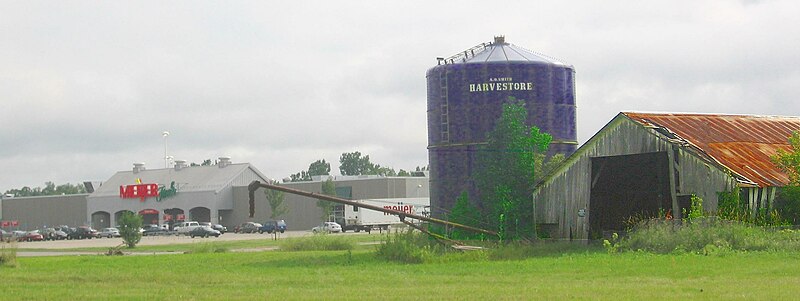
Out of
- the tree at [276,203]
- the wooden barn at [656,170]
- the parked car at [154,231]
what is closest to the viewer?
the wooden barn at [656,170]

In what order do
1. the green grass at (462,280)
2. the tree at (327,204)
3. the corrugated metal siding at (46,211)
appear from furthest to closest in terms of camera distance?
the corrugated metal siding at (46,211) → the tree at (327,204) → the green grass at (462,280)

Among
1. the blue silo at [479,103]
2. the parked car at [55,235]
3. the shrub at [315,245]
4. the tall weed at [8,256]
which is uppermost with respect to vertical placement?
the blue silo at [479,103]

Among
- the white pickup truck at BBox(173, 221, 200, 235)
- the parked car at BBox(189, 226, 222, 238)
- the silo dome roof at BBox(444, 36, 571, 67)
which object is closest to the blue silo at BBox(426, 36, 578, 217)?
the silo dome roof at BBox(444, 36, 571, 67)

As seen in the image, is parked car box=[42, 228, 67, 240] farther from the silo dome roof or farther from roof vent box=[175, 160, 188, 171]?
the silo dome roof

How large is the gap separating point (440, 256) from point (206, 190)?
85.6 m

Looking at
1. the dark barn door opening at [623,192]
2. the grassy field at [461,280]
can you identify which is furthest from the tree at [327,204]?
the grassy field at [461,280]

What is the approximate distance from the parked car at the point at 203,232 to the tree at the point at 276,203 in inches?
550

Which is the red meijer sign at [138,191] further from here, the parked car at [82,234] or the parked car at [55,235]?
the parked car at [55,235]

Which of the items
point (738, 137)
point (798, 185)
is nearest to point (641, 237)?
point (798, 185)

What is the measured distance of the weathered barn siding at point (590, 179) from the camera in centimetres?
3668

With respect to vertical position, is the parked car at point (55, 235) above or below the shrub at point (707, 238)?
below

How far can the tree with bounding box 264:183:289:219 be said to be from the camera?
112750 mm

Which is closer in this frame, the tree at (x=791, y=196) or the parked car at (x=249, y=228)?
the tree at (x=791, y=196)

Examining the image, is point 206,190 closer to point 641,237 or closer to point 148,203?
point 148,203
